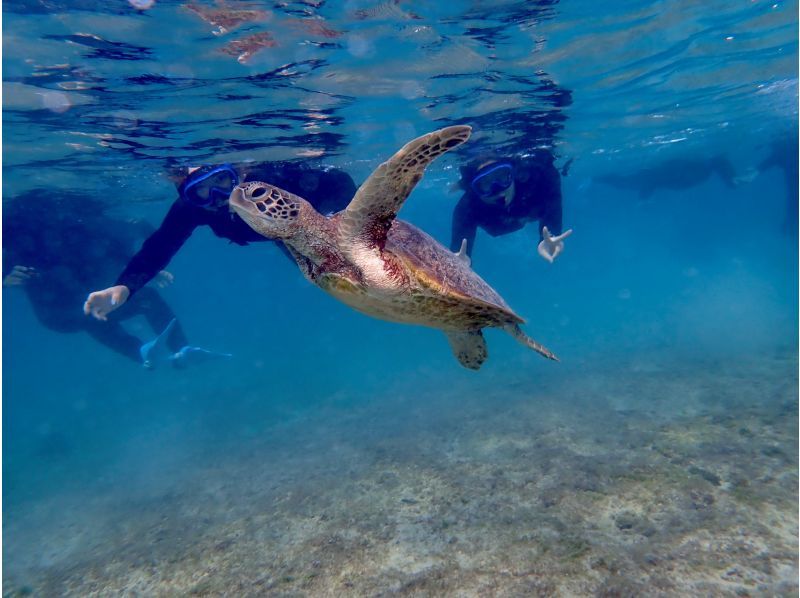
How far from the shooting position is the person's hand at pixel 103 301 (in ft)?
19.5

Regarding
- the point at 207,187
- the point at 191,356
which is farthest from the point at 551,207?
the point at 191,356

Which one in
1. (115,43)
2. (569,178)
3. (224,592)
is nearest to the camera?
(224,592)

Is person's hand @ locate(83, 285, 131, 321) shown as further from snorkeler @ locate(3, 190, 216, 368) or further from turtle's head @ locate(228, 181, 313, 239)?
snorkeler @ locate(3, 190, 216, 368)

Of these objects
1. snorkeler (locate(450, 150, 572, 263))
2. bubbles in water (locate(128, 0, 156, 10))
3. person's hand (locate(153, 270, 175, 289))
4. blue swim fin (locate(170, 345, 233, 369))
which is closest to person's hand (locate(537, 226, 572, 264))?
snorkeler (locate(450, 150, 572, 263))

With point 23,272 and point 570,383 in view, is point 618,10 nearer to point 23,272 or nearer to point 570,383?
point 570,383

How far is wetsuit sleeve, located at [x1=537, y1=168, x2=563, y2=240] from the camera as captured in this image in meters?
10.3

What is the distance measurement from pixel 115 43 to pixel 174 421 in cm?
1839

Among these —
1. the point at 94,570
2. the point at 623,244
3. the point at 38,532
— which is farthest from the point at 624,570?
the point at 623,244

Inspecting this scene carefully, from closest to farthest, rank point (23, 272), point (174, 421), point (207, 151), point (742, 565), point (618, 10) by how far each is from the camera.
A: point (742, 565) < point (618, 10) < point (207, 151) < point (23, 272) < point (174, 421)

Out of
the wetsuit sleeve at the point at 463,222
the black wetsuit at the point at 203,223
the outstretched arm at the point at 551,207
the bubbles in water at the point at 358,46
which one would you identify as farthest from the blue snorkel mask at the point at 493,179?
the bubbles in water at the point at 358,46

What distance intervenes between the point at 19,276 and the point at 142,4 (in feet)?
40.0

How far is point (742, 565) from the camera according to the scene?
380cm

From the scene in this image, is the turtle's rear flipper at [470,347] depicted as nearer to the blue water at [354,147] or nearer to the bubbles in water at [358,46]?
the blue water at [354,147]

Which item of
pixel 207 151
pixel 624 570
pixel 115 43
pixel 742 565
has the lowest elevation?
pixel 624 570
